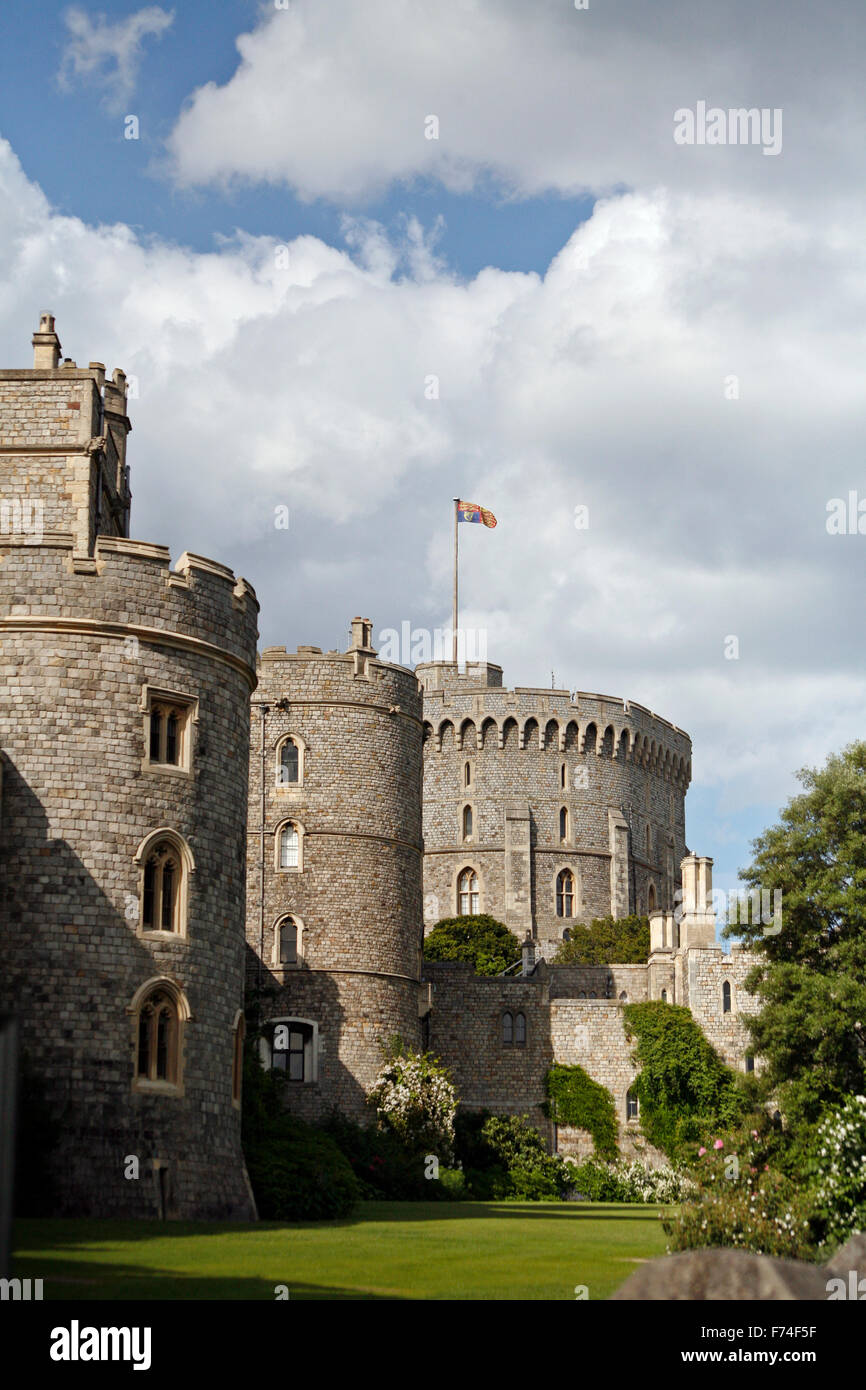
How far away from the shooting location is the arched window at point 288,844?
4619 centimetres

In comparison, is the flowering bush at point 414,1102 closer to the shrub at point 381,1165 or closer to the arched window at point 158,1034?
the shrub at point 381,1165

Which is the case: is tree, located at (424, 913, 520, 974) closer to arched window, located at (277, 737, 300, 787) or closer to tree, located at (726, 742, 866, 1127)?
arched window, located at (277, 737, 300, 787)

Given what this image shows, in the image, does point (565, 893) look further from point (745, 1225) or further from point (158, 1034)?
point (745, 1225)

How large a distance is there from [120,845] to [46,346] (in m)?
11.4

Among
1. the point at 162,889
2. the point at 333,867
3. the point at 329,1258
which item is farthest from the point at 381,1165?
the point at 329,1258

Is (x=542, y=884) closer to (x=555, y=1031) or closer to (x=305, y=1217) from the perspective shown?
(x=555, y=1031)

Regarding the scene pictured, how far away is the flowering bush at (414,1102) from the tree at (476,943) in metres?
24.1

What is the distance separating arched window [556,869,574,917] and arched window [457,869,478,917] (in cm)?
393

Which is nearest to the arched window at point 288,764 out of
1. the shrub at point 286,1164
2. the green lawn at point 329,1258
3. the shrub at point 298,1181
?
the shrub at point 286,1164

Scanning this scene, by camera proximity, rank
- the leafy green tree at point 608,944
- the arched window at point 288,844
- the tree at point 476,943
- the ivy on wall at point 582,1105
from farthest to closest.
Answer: the leafy green tree at point 608,944, the tree at point 476,943, the ivy on wall at point 582,1105, the arched window at point 288,844

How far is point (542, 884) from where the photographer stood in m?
82.2

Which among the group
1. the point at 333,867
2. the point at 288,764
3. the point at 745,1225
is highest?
the point at 288,764

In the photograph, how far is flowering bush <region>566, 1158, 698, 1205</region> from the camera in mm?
45562

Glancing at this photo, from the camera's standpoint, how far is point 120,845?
89.8 feet
